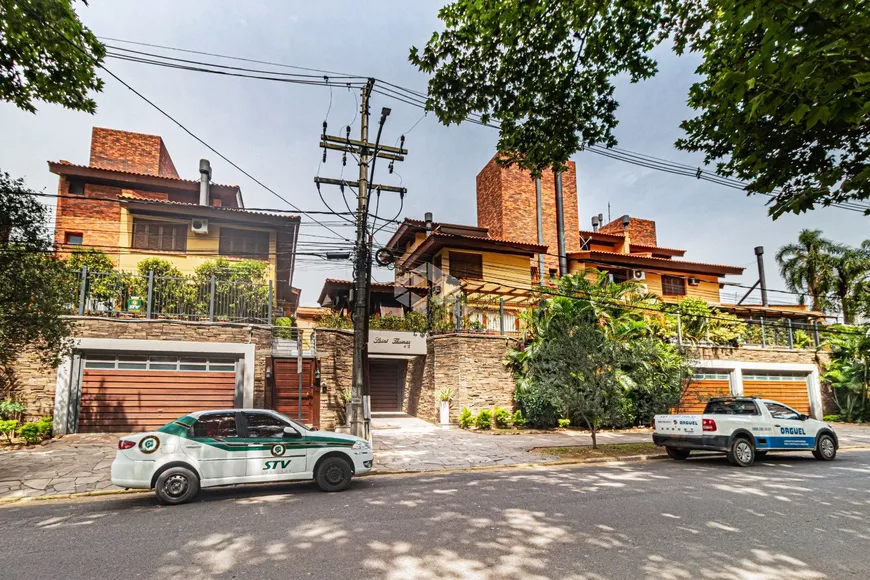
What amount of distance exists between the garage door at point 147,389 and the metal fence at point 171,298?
4.73 feet

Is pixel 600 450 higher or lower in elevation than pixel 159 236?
lower

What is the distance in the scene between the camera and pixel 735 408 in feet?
40.0

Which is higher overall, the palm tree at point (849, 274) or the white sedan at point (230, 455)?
the palm tree at point (849, 274)

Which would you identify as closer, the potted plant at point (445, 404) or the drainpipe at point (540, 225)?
the potted plant at point (445, 404)

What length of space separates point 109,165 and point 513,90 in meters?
28.8

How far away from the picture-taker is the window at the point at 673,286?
30.2m

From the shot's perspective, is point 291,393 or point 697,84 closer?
point 697,84

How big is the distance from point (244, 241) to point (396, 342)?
9.93 meters

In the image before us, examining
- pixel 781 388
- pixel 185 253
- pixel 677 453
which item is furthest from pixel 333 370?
pixel 781 388

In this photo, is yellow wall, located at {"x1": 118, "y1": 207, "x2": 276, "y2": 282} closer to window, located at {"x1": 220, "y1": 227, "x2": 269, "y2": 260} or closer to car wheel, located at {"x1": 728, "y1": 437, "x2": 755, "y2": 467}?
window, located at {"x1": 220, "y1": 227, "x2": 269, "y2": 260}

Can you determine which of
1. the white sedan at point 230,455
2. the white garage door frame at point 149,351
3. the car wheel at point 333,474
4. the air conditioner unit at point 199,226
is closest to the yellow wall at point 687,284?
the white garage door frame at point 149,351

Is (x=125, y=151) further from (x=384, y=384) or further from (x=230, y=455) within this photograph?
(x=230, y=455)

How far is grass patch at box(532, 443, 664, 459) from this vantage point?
12.7 metres

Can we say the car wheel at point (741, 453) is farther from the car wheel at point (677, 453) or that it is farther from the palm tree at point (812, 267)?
the palm tree at point (812, 267)
